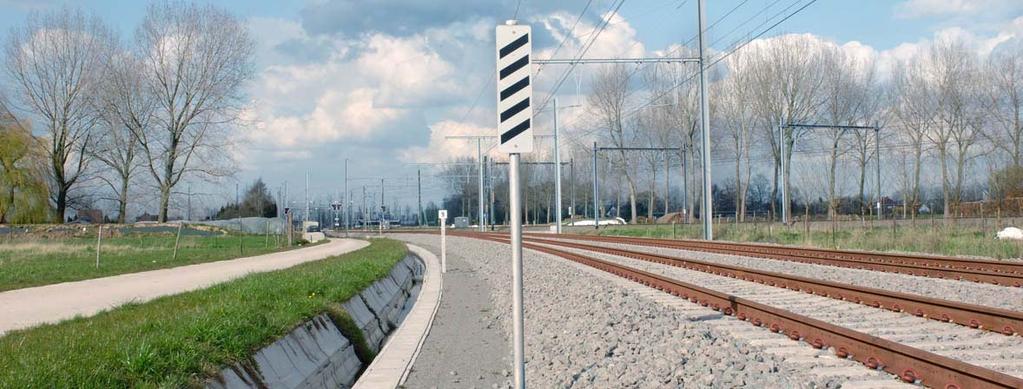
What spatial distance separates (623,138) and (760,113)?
16.2 m

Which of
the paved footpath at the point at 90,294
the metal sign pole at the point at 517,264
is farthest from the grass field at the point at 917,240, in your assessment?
the metal sign pole at the point at 517,264

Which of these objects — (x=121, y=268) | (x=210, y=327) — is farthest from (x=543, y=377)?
(x=121, y=268)

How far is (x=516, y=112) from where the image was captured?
722 cm

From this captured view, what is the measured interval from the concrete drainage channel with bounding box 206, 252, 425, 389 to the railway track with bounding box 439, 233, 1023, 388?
5.72 m

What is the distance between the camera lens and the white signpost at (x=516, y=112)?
7.18m

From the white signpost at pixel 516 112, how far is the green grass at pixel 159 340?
2780mm

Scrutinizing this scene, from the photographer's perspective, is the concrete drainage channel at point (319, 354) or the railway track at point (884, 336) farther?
the concrete drainage channel at point (319, 354)

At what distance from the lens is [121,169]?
2579 inches

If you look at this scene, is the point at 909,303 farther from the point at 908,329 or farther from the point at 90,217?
the point at 90,217

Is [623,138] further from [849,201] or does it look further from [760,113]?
[849,201]

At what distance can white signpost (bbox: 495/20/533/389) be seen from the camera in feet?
23.6

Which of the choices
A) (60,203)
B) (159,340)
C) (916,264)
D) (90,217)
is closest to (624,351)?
(159,340)

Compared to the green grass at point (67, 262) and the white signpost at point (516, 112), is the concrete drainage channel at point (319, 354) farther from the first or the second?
the green grass at point (67, 262)

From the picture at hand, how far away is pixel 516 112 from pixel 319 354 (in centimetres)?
537
